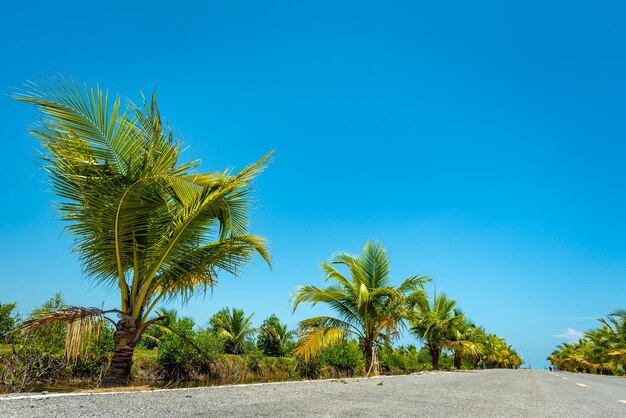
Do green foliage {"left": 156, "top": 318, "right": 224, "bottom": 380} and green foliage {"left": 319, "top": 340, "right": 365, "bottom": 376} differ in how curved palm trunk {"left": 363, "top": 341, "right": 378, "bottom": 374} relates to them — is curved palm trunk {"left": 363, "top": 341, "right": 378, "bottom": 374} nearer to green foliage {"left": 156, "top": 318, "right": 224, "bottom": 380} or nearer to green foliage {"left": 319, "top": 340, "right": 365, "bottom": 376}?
green foliage {"left": 319, "top": 340, "right": 365, "bottom": 376}

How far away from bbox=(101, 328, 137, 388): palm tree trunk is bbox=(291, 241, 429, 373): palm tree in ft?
21.8

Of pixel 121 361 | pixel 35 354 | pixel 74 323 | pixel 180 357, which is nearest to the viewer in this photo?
pixel 74 323

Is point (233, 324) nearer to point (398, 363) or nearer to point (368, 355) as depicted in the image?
point (398, 363)

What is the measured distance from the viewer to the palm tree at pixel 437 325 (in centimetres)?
2301

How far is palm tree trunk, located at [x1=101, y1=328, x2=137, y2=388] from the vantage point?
5.69m

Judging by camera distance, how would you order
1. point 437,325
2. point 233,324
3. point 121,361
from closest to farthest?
point 121,361 → point 437,325 → point 233,324

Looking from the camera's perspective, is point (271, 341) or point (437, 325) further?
point (271, 341)

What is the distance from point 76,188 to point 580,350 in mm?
76491

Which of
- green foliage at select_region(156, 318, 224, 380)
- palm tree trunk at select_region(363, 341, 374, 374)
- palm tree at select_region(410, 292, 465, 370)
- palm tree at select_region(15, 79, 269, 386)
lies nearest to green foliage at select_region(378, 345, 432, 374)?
palm tree at select_region(410, 292, 465, 370)

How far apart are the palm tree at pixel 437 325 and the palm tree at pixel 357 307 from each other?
10074 millimetres

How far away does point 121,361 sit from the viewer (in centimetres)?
584

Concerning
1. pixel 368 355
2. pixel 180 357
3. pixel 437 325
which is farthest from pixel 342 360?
pixel 437 325

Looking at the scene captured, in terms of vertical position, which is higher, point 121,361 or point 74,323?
point 74,323

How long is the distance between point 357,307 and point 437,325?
1192cm
